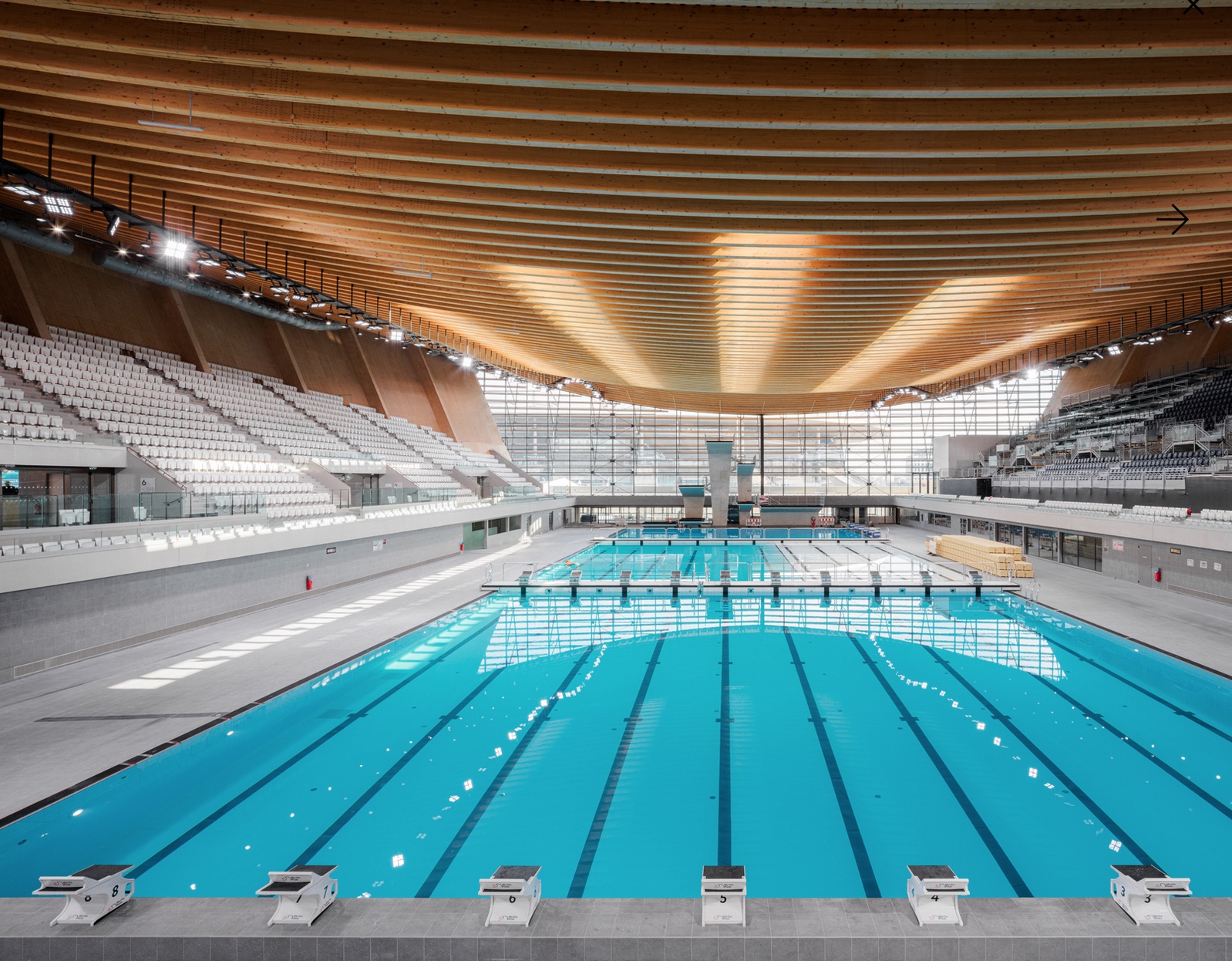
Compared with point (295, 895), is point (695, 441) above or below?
above

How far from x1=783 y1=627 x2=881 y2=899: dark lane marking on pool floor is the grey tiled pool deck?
2.78 feet

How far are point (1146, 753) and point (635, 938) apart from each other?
5.55 m

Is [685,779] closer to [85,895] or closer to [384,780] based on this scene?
[384,780]

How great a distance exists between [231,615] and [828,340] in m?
14.6

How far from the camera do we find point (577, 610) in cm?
1244

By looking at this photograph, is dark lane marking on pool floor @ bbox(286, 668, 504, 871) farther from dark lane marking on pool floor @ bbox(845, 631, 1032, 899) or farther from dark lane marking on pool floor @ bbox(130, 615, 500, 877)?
dark lane marking on pool floor @ bbox(845, 631, 1032, 899)

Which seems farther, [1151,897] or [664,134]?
[664,134]

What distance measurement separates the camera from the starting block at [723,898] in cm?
316

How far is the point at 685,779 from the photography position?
5500mm

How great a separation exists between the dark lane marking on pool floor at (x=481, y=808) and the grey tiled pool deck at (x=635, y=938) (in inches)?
28.6

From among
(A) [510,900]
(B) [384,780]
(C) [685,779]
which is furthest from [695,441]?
(A) [510,900]

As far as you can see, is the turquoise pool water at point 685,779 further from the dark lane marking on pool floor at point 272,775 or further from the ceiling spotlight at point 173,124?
the ceiling spotlight at point 173,124

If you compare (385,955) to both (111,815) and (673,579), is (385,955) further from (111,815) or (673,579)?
(673,579)

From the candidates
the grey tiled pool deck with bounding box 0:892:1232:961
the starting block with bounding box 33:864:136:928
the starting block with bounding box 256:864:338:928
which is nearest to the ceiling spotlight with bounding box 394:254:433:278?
the starting block with bounding box 33:864:136:928
